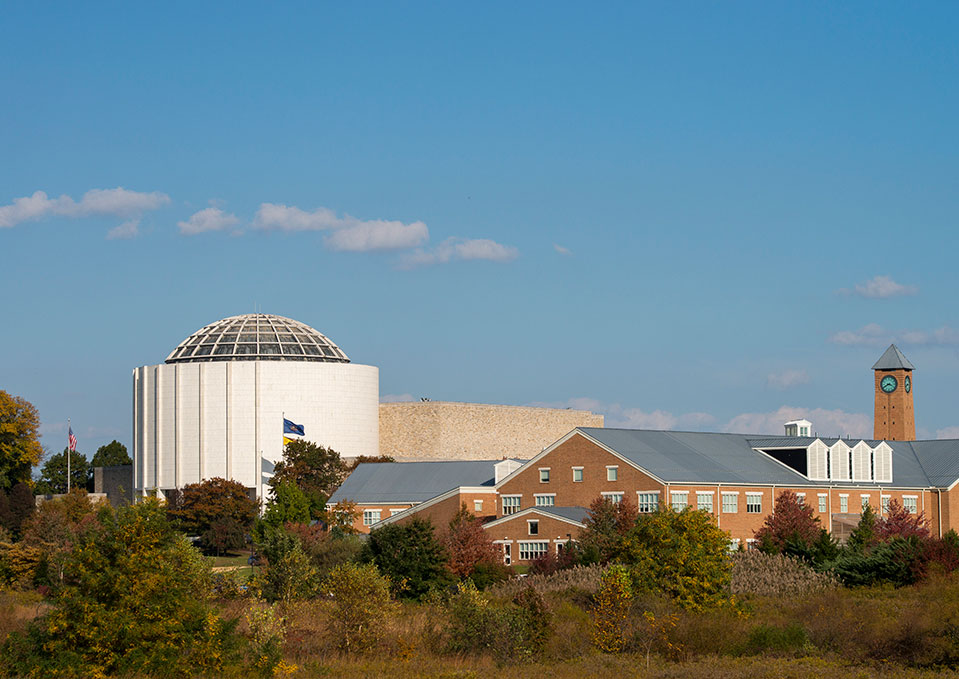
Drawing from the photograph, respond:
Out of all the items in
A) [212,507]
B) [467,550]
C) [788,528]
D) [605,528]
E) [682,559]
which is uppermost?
[212,507]

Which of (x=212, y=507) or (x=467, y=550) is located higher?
(x=212, y=507)

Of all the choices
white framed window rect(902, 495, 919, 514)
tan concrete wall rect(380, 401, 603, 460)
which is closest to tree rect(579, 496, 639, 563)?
white framed window rect(902, 495, 919, 514)

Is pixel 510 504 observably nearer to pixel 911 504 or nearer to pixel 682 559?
pixel 911 504

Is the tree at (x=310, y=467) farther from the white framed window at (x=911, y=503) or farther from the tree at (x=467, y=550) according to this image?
the white framed window at (x=911, y=503)

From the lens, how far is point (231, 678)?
26.9 m

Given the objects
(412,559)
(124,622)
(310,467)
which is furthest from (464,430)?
(124,622)

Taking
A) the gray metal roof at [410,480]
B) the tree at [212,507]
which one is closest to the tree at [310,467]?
the tree at [212,507]

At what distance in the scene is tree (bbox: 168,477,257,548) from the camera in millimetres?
79500

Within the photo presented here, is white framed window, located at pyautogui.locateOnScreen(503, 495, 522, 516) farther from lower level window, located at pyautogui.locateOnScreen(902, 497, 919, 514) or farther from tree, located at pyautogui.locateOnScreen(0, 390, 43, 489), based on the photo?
tree, located at pyautogui.locateOnScreen(0, 390, 43, 489)

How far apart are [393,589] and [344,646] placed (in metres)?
16.7

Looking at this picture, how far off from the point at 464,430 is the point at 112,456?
129 feet

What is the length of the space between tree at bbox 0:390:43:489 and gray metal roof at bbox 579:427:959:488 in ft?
138

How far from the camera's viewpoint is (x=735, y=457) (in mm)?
69000

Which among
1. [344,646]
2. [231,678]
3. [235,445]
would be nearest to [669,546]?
[344,646]
